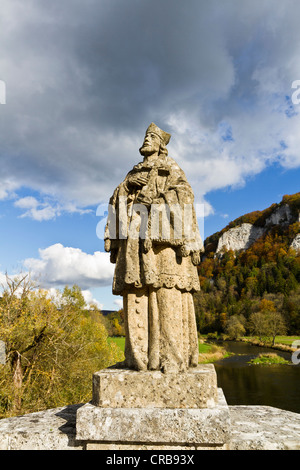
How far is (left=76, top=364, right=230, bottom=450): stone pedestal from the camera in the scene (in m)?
3.21

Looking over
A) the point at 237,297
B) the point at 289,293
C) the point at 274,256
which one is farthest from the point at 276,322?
the point at 274,256

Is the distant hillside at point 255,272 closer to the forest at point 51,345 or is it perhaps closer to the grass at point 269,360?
the forest at point 51,345

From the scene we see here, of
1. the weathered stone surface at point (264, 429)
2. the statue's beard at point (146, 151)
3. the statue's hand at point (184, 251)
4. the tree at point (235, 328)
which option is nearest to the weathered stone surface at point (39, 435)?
the weathered stone surface at point (264, 429)

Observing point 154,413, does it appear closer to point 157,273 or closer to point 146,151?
point 157,273

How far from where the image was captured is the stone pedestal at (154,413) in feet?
10.5

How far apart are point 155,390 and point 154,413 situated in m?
0.26

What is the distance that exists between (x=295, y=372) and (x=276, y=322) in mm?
24997

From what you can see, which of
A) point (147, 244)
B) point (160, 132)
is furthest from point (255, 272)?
point (147, 244)

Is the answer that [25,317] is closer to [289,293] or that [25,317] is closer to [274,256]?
[289,293]

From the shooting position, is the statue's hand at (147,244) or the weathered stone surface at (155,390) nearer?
the weathered stone surface at (155,390)

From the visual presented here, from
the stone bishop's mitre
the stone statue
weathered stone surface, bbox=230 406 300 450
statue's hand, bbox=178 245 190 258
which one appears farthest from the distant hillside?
statue's hand, bbox=178 245 190 258

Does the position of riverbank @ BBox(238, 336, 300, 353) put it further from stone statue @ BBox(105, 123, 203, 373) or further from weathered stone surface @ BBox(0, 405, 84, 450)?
Answer: weathered stone surface @ BBox(0, 405, 84, 450)

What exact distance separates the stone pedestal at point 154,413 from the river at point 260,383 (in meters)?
19.3
